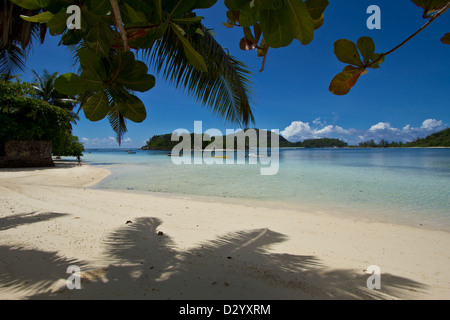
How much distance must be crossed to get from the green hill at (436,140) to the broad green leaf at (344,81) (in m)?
101

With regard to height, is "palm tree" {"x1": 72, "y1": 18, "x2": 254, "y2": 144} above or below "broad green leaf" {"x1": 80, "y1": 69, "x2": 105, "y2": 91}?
above

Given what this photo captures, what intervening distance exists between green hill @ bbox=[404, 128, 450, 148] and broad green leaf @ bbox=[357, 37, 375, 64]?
332ft

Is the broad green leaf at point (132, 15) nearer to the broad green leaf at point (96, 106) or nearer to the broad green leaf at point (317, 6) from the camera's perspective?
the broad green leaf at point (96, 106)

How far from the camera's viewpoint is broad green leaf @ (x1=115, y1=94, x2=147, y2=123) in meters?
1.00

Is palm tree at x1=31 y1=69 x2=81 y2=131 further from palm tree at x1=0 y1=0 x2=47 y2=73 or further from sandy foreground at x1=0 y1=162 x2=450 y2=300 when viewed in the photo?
sandy foreground at x1=0 y1=162 x2=450 y2=300

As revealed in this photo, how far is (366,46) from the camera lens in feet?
2.85

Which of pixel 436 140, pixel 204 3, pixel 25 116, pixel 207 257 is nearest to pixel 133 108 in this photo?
pixel 204 3

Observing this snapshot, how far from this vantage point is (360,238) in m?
2.75

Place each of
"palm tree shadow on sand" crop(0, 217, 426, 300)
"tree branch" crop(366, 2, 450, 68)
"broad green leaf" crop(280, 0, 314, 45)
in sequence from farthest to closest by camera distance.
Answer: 1. "palm tree shadow on sand" crop(0, 217, 426, 300)
2. "tree branch" crop(366, 2, 450, 68)
3. "broad green leaf" crop(280, 0, 314, 45)

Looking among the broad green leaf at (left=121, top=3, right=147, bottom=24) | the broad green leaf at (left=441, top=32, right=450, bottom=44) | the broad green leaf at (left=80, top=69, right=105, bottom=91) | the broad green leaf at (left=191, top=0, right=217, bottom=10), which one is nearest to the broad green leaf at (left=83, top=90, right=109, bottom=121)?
the broad green leaf at (left=80, top=69, right=105, bottom=91)

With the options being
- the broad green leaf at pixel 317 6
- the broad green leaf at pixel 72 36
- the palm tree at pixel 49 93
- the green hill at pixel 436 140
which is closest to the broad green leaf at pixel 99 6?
the broad green leaf at pixel 72 36

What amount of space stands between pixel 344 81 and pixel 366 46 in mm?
150

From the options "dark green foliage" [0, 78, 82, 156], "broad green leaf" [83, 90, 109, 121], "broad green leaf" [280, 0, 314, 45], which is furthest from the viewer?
"dark green foliage" [0, 78, 82, 156]

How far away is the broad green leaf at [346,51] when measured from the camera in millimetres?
879
